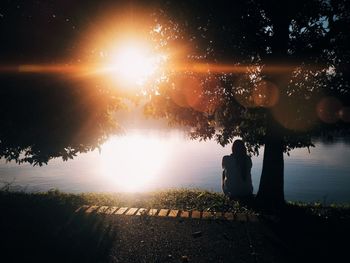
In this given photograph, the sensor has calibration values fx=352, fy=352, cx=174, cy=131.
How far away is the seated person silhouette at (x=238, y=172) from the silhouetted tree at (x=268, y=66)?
0.78m

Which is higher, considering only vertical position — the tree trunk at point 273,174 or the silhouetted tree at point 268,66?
the silhouetted tree at point 268,66

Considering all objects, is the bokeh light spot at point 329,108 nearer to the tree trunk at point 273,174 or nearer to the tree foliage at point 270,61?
the tree foliage at point 270,61

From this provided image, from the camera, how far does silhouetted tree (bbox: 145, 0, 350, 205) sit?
10.1m

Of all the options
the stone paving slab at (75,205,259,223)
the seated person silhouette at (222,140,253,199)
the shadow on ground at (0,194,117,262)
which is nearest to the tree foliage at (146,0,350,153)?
the seated person silhouette at (222,140,253,199)

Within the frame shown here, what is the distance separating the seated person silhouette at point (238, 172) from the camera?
1185 centimetres

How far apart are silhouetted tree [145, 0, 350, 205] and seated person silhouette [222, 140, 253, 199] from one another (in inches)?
30.7

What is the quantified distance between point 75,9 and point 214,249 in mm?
7757

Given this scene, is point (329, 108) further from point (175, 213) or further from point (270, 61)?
point (175, 213)

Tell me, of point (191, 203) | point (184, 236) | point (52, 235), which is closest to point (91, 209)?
point (52, 235)

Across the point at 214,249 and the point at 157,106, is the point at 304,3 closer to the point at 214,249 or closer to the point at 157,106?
the point at 157,106

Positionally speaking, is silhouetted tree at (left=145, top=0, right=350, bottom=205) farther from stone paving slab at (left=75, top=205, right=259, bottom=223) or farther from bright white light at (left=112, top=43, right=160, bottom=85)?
stone paving slab at (left=75, top=205, right=259, bottom=223)

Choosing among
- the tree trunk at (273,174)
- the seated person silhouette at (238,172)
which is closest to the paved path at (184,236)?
the seated person silhouette at (238,172)

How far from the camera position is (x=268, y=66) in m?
11.4

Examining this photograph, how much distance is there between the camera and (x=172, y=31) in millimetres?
11094
